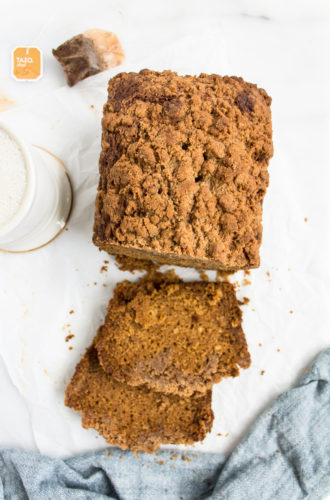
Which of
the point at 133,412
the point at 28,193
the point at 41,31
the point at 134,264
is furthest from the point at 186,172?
the point at 41,31

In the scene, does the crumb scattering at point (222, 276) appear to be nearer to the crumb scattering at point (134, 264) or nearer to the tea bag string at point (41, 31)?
the crumb scattering at point (134, 264)

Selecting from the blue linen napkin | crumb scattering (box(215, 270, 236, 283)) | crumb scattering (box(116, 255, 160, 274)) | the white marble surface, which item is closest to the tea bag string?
the white marble surface

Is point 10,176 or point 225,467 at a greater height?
point 10,176

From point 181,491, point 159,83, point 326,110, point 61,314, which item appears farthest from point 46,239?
point 326,110

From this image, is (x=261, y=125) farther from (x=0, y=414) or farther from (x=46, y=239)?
(x=0, y=414)

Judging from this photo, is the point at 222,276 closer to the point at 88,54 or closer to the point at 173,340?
the point at 173,340

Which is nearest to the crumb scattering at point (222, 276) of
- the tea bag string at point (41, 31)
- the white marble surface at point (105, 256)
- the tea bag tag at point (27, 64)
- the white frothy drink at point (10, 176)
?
the white marble surface at point (105, 256)

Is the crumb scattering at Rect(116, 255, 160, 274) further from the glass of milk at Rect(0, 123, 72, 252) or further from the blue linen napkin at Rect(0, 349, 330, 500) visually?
the blue linen napkin at Rect(0, 349, 330, 500)
